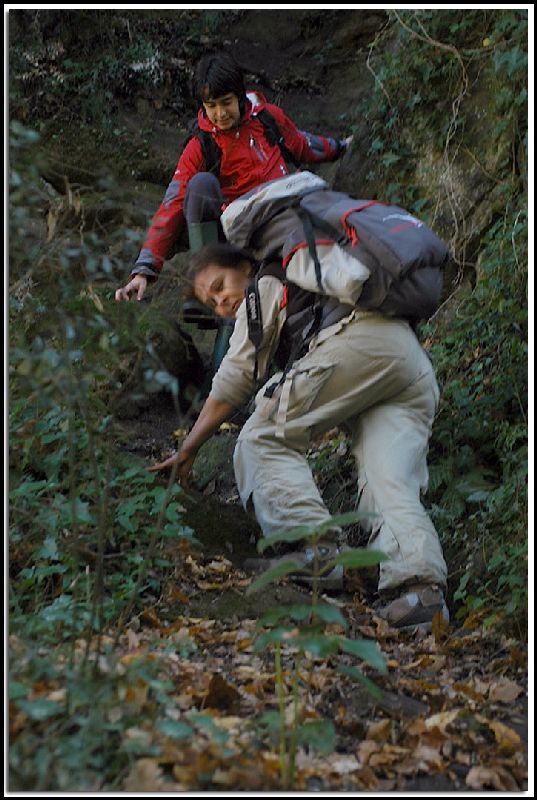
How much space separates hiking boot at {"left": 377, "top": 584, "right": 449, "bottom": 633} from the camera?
412 centimetres

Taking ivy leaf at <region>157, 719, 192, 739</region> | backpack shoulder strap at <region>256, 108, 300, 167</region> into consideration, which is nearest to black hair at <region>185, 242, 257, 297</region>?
backpack shoulder strap at <region>256, 108, 300, 167</region>

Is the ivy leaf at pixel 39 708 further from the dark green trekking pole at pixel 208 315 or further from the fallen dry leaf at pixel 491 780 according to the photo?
the dark green trekking pole at pixel 208 315

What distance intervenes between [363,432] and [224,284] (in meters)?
1.08

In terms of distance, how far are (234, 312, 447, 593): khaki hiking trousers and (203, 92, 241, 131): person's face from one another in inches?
86.5

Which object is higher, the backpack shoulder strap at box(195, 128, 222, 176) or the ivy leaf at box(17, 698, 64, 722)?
the backpack shoulder strap at box(195, 128, 222, 176)

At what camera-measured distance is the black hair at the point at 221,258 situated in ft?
15.4

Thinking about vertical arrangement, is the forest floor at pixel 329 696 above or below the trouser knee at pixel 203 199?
below

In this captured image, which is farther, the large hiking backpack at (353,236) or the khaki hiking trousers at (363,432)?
the khaki hiking trousers at (363,432)

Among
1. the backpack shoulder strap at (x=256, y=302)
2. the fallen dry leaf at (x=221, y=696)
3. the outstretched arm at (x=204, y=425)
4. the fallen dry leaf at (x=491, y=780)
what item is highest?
the backpack shoulder strap at (x=256, y=302)

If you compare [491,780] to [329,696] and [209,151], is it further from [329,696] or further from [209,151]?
[209,151]

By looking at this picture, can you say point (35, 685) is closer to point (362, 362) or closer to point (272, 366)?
point (362, 362)

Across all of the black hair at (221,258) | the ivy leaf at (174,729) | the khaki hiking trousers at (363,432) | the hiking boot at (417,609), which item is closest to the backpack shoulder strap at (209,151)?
the black hair at (221,258)

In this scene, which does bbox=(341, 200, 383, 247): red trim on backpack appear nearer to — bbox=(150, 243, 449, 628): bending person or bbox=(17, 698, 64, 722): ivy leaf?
bbox=(150, 243, 449, 628): bending person

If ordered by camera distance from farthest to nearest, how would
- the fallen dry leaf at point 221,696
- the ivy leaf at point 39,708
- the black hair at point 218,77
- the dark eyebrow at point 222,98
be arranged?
the dark eyebrow at point 222,98 → the black hair at point 218,77 → the fallen dry leaf at point 221,696 → the ivy leaf at point 39,708
